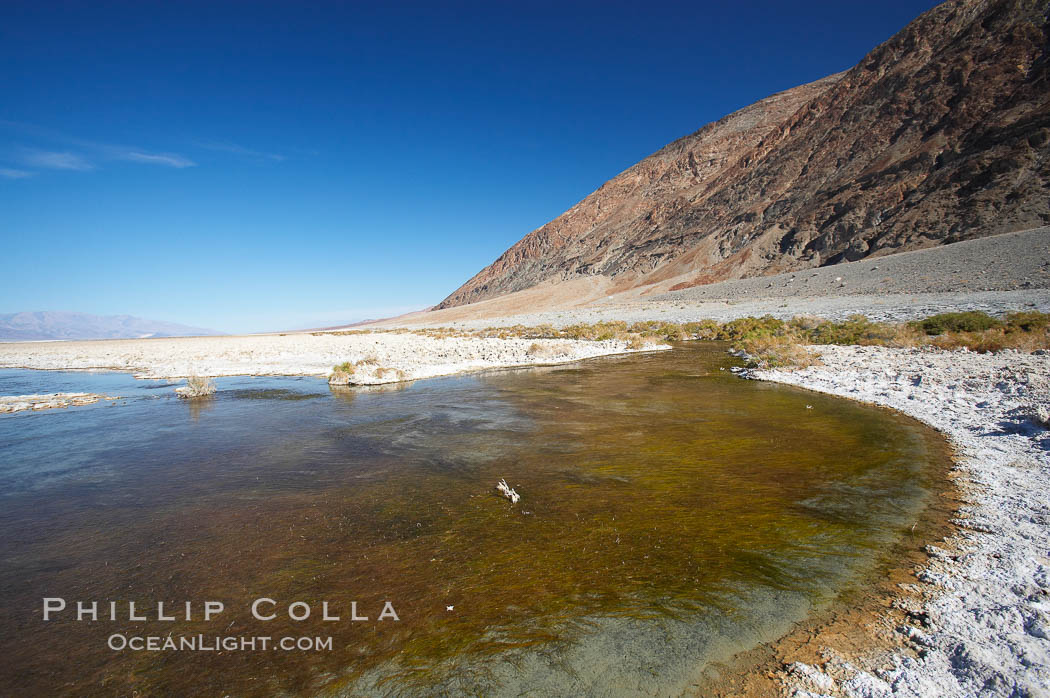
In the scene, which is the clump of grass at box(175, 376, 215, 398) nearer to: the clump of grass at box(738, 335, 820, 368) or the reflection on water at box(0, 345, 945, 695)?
the reflection on water at box(0, 345, 945, 695)

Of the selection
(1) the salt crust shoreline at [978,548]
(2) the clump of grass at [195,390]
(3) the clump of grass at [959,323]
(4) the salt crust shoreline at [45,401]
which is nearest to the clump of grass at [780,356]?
(1) the salt crust shoreline at [978,548]

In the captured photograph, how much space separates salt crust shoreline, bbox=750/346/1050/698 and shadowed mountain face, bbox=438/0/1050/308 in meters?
44.9

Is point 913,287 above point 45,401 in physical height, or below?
above

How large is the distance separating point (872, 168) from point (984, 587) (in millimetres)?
72223

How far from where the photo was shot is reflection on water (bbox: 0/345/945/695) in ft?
10.3

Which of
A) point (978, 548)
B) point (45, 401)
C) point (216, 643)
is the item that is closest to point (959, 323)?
point (978, 548)

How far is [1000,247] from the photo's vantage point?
3072 centimetres

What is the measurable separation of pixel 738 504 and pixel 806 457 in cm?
233

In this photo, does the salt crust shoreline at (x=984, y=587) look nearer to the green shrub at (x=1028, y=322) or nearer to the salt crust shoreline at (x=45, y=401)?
the green shrub at (x=1028, y=322)

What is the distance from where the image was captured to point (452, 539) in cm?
472

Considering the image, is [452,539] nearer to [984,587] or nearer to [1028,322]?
[984,587]

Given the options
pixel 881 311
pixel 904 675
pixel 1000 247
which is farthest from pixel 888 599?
pixel 1000 247

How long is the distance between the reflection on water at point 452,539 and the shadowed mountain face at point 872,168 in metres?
48.5

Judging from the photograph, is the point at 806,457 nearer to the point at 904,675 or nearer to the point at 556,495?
the point at 556,495
